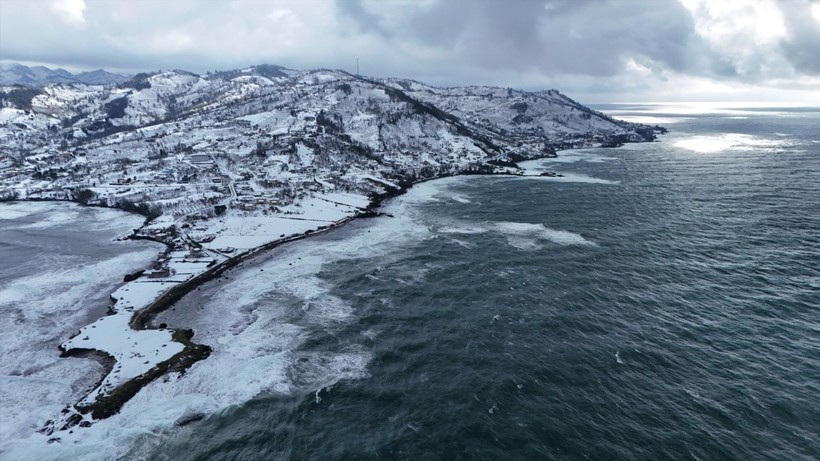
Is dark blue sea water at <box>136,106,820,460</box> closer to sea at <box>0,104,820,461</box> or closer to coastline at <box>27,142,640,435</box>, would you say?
sea at <box>0,104,820,461</box>

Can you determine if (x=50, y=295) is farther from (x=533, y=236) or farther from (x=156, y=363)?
(x=533, y=236)

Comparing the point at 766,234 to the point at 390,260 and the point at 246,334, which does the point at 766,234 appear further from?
the point at 246,334

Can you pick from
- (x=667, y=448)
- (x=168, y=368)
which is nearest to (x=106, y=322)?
(x=168, y=368)

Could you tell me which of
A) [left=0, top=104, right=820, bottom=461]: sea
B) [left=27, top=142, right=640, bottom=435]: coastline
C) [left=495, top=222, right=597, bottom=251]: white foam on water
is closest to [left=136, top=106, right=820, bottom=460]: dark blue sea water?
[left=0, top=104, right=820, bottom=461]: sea

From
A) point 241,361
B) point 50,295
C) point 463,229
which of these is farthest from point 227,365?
point 463,229

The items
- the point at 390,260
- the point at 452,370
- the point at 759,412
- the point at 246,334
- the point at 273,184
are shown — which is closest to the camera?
the point at 759,412
